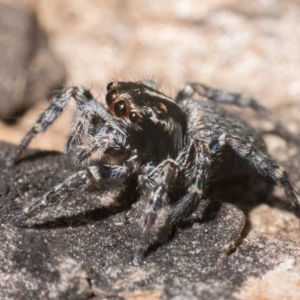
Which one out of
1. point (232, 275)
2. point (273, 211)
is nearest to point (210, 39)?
point (273, 211)

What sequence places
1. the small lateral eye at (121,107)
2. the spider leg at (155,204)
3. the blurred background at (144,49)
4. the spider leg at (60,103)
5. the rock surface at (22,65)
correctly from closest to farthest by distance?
the spider leg at (155,204) < the small lateral eye at (121,107) < the spider leg at (60,103) < the rock surface at (22,65) < the blurred background at (144,49)

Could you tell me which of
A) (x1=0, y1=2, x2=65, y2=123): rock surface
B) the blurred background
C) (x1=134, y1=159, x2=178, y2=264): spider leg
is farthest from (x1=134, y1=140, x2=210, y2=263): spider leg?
(x1=0, y1=2, x2=65, y2=123): rock surface

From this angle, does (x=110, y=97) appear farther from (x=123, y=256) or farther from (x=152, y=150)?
(x=123, y=256)

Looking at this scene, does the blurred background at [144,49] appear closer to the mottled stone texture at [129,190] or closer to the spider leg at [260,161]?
the mottled stone texture at [129,190]

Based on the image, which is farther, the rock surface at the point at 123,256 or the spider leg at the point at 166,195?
the spider leg at the point at 166,195

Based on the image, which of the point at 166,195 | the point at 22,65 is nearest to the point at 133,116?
the point at 166,195

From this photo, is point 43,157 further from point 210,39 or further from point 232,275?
point 210,39

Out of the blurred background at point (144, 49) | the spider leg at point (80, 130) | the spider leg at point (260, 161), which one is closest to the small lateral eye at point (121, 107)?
the spider leg at point (80, 130)
